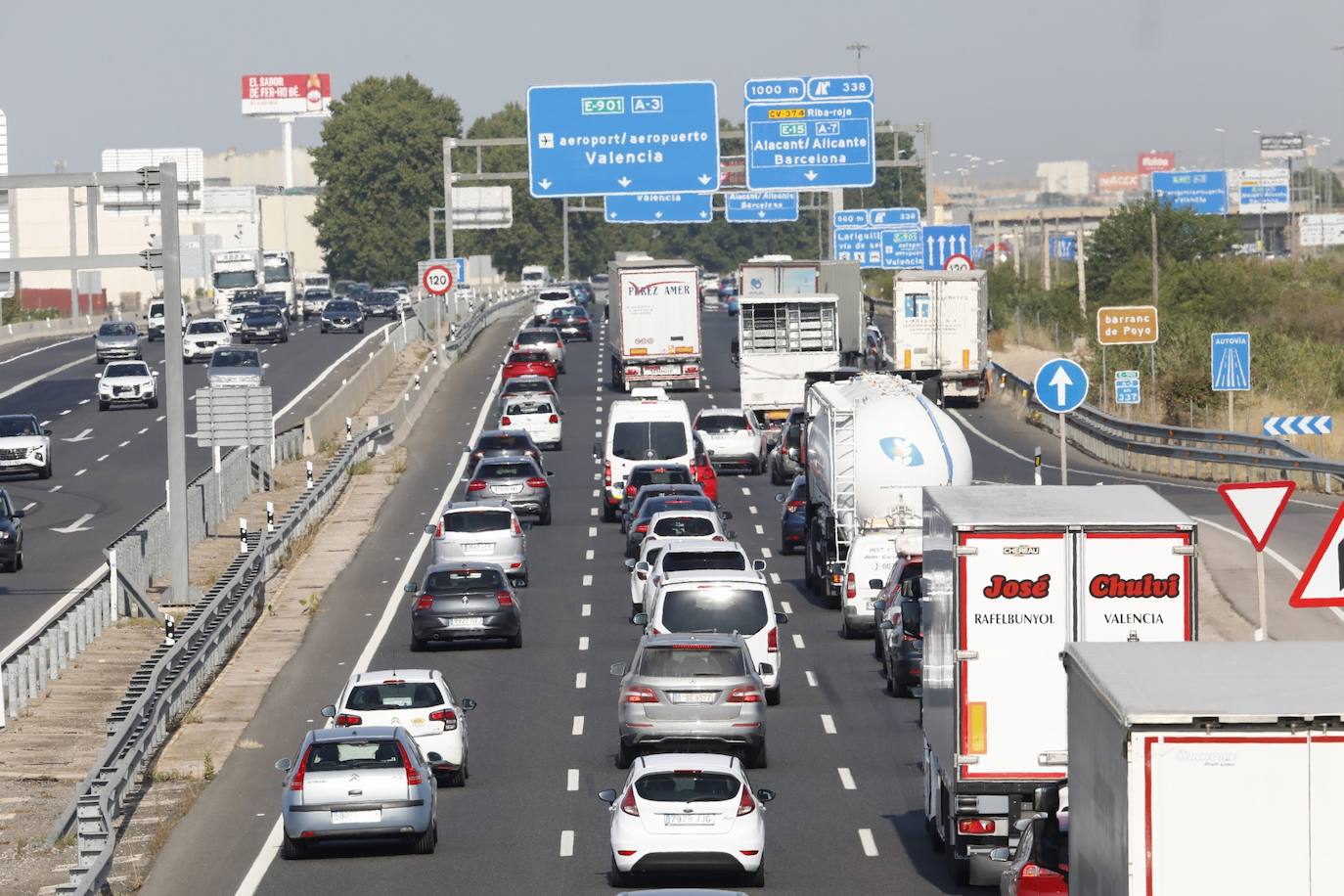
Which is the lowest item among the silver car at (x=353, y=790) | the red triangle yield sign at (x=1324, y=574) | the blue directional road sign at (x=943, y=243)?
the silver car at (x=353, y=790)

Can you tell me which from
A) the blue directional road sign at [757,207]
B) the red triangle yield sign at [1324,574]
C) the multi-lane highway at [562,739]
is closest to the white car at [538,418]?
the multi-lane highway at [562,739]

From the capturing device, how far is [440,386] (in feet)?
237

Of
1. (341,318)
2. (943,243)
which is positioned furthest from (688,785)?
(341,318)

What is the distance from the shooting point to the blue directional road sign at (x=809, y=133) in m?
67.6

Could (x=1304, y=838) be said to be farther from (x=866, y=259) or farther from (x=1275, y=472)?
(x=866, y=259)

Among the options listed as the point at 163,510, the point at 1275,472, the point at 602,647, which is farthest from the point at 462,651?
the point at 1275,472

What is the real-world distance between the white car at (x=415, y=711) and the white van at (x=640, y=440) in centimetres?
2210

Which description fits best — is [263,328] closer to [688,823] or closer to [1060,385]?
[1060,385]

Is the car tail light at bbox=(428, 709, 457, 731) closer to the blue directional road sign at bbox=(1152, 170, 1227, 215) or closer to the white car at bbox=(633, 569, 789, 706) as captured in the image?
the white car at bbox=(633, 569, 789, 706)

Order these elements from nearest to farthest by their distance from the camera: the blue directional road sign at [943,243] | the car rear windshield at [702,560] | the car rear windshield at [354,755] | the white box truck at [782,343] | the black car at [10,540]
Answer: the car rear windshield at [354,755] → the car rear windshield at [702,560] → the black car at [10,540] → the white box truck at [782,343] → the blue directional road sign at [943,243]

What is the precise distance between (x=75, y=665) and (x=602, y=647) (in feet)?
25.9

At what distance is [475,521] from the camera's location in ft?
124

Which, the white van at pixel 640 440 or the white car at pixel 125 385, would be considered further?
the white car at pixel 125 385

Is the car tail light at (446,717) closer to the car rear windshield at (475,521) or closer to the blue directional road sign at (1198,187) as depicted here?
the car rear windshield at (475,521)
